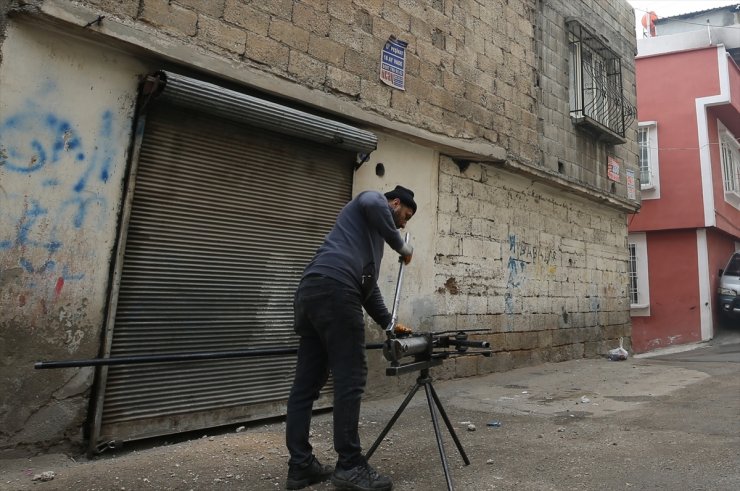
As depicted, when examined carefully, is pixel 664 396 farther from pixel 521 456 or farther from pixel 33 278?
pixel 33 278

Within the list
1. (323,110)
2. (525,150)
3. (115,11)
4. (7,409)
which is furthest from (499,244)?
(7,409)

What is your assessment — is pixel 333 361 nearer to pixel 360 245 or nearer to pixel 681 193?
pixel 360 245

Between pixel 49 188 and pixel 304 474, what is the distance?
96.1 inches

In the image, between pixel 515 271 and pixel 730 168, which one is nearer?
pixel 515 271

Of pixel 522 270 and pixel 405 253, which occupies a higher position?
pixel 522 270

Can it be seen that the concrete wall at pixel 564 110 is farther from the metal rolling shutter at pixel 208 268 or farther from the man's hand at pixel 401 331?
the man's hand at pixel 401 331

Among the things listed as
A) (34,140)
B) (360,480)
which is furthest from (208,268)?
(360,480)

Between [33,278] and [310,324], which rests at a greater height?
[33,278]

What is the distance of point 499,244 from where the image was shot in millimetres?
6707

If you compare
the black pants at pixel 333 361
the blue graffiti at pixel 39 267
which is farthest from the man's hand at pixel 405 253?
the blue graffiti at pixel 39 267

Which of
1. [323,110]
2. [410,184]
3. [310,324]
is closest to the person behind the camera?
[310,324]

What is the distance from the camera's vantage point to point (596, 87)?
8.90 meters

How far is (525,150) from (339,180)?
346 centimetres

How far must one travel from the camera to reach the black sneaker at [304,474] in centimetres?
269
